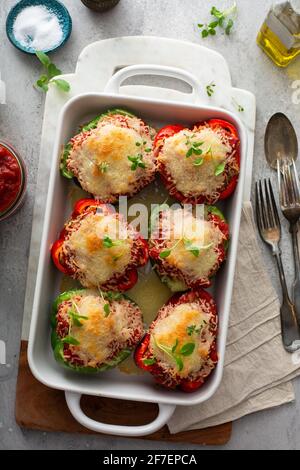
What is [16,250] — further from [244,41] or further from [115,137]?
[244,41]

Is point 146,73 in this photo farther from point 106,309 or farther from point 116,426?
point 116,426

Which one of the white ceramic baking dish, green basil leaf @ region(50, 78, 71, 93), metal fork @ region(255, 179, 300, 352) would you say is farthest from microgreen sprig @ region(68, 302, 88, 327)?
green basil leaf @ region(50, 78, 71, 93)

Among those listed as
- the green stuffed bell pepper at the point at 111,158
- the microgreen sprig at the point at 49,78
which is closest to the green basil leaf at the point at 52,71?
the microgreen sprig at the point at 49,78

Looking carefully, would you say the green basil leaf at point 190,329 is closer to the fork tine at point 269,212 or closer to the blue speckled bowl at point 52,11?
the fork tine at point 269,212

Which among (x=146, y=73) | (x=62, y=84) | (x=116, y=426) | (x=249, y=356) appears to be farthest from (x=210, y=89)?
(x=116, y=426)

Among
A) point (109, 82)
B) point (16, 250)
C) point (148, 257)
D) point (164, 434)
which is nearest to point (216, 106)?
point (109, 82)
